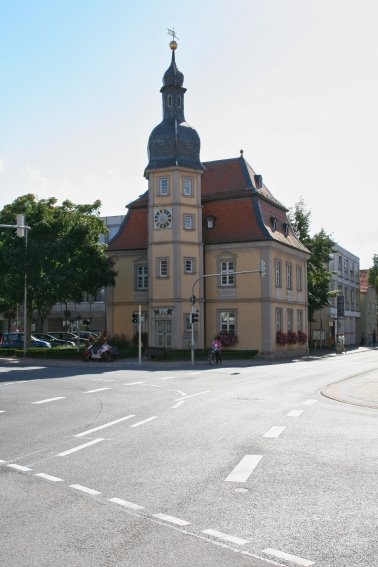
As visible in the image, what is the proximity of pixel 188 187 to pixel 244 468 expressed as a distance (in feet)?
135

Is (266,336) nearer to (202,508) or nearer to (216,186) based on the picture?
(216,186)

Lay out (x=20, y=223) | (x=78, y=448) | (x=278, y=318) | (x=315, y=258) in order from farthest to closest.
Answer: (x=315, y=258) → (x=278, y=318) → (x=20, y=223) → (x=78, y=448)

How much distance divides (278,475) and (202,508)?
1.99m

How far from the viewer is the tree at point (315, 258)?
6253 centimetres

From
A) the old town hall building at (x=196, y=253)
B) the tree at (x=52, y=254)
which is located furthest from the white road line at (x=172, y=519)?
the old town hall building at (x=196, y=253)

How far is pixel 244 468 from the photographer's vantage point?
361 inches

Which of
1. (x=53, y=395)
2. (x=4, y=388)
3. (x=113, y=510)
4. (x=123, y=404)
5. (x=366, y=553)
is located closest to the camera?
(x=366, y=553)

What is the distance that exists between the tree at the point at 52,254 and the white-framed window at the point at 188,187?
664 cm

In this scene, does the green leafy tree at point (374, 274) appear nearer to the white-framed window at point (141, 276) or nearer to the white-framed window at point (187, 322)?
the white-framed window at point (141, 276)

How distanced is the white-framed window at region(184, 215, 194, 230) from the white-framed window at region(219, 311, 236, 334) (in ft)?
22.8

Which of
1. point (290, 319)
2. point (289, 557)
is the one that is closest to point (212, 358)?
point (290, 319)

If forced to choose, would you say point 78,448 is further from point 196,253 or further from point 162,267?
point 196,253

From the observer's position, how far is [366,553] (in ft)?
18.4

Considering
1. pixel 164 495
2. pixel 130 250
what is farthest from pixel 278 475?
pixel 130 250
